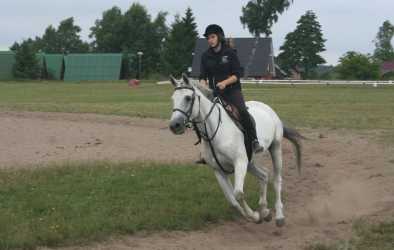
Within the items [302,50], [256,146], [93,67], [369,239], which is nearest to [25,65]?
[93,67]

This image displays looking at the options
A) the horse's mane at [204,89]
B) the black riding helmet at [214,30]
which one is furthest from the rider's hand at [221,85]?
the black riding helmet at [214,30]

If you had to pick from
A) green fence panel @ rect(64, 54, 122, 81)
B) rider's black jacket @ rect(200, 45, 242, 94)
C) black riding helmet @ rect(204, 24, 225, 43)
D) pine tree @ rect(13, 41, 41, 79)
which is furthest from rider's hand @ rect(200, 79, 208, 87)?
green fence panel @ rect(64, 54, 122, 81)

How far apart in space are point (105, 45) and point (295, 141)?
386ft

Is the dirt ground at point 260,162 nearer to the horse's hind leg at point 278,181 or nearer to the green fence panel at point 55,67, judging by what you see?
the horse's hind leg at point 278,181

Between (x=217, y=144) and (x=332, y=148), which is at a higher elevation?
(x=217, y=144)

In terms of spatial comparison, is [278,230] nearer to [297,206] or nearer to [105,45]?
[297,206]

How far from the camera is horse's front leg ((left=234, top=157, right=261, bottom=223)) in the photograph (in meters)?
8.62

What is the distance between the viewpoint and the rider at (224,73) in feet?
29.9

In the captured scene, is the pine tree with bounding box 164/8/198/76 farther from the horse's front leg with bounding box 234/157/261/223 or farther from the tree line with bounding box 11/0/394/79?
the horse's front leg with bounding box 234/157/261/223

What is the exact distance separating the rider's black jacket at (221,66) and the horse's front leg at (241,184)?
1312 millimetres

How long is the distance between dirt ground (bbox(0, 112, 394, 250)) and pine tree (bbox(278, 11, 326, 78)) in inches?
3810

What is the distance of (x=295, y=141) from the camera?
1138 cm

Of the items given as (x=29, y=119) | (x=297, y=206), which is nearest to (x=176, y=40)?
(x=29, y=119)

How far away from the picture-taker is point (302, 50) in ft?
385
